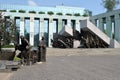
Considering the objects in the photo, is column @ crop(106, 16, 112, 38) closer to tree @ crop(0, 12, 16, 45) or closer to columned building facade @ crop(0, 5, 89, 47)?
columned building facade @ crop(0, 5, 89, 47)

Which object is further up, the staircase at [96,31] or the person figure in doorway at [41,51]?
the staircase at [96,31]

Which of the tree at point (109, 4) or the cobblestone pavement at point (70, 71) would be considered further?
the tree at point (109, 4)

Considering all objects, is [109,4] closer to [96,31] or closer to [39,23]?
[39,23]

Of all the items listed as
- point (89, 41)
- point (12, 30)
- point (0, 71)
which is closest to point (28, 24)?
point (89, 41)

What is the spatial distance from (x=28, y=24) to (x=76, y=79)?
6252 cm

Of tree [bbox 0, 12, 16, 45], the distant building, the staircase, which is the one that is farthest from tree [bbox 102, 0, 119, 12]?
tree [bbox 0, 12, 16, 45]

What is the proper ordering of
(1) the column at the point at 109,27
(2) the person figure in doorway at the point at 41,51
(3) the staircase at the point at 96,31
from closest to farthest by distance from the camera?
(2) the person figure in doorway at the point at 41,51
(3) the staircase at the point at 96,31
(1) the column at the point at 109,27

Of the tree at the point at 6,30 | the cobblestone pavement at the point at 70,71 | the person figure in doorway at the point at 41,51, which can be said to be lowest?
the cobblestone pavement at the point at 70,71

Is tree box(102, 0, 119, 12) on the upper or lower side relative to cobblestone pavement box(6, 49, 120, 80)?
upper

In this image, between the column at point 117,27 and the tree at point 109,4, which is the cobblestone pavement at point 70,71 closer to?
the column at point 117,27

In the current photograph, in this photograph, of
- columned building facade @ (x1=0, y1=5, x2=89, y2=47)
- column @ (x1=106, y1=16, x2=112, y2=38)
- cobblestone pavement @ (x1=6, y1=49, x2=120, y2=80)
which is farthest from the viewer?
columned building facade @ (x1=0, y1=5, x2=89, y2=47)

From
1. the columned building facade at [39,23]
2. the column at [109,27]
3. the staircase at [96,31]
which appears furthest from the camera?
the columned building facade at [39,23]

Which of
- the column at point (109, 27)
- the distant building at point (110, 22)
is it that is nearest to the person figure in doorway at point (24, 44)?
the distant building at point (110, 22)

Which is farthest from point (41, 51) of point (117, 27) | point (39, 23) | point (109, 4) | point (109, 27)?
point (109, 4)
